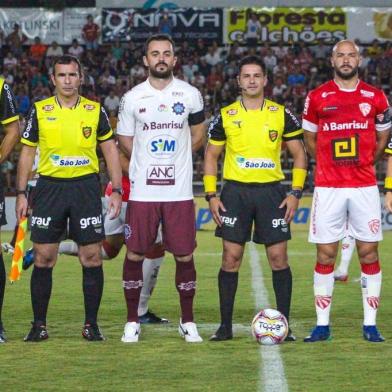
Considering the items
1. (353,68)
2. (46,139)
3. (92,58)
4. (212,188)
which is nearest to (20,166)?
(46,139)

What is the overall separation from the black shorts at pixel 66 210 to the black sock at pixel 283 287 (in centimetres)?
129

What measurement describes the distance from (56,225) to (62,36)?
24.6 meters

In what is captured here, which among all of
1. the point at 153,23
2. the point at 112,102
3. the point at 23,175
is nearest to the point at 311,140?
the point at 23,175

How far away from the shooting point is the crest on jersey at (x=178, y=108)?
28.6ft

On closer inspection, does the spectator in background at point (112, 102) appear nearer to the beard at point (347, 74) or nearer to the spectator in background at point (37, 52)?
the spectator in background at point (37, 52)

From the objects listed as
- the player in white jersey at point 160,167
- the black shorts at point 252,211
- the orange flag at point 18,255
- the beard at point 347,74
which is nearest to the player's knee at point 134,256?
the player in white jersey at point 160,167

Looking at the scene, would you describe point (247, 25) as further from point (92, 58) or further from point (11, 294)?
point (11, 294)

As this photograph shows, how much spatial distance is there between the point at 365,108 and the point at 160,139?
56.8 inches

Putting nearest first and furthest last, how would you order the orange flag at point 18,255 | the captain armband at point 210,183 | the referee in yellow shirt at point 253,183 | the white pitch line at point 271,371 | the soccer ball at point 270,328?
the white pitch line at point 271,371 → the soccer ball at point 270,328 → the referee in yellow shirt at point 253,183 → the captain armband at point 210,183 → the orange flag at point 18,255

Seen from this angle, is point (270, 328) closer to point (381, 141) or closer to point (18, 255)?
point (381, 141)

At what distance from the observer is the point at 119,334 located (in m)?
9.14

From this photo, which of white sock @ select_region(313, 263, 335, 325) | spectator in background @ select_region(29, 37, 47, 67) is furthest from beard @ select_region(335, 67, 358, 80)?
spectator in background @ select_region(29, 37, 47, 67)

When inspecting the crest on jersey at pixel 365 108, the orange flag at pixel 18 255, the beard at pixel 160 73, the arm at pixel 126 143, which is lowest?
the orange flag at pixel 18 255

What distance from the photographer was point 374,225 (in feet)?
28.7
